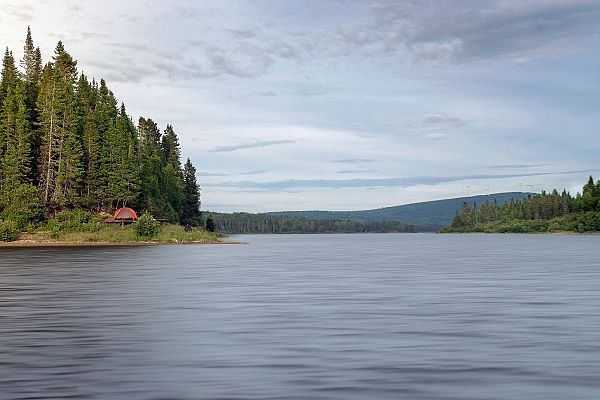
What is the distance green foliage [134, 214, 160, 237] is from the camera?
106m

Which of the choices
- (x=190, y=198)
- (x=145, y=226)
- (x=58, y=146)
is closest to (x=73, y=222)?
(x=145, y=226)

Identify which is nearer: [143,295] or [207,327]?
[207,327]

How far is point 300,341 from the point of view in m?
18.6

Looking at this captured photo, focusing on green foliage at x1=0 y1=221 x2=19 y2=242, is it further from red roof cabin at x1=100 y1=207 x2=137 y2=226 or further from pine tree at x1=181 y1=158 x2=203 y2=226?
pine tree at x1=181 y1=158 x2=203 y2=226

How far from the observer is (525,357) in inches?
634

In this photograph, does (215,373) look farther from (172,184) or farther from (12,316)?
(172,184)

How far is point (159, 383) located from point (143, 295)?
62.9ft

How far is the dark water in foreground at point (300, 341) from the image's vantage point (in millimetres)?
13156

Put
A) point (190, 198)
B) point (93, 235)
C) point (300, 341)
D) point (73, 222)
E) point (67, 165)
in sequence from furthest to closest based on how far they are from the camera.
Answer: point (190, 198)
point (67, 165)
point (73, 222)
point (93, 235)
point (300, 341)

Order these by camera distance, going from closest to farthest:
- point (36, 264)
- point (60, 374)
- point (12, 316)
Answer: point (60, 374), point (12, 316), point (36, 264)

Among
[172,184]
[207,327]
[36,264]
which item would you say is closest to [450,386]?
[207,327]

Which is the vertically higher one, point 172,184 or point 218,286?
point 172,184

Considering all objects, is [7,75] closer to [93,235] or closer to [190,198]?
[93,235]

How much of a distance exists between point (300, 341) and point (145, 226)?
91551 mm
